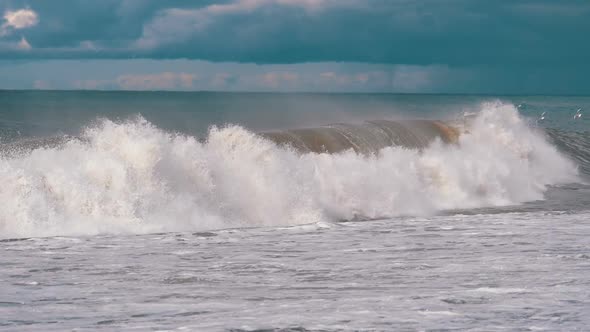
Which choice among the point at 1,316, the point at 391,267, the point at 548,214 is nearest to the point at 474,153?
the point at 548,214

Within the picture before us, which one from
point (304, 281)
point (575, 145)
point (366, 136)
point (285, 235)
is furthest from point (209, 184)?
point (575, 145)

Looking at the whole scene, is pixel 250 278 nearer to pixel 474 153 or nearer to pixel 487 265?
pixel 487 265

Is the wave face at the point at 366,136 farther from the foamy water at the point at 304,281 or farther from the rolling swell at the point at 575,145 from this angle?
the foamy water at the point at 304,281

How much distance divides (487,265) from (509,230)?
3838mm

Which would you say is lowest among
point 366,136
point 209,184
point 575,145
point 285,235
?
point 285,235

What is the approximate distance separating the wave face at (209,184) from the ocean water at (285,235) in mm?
40

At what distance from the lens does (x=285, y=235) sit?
14.1 metres

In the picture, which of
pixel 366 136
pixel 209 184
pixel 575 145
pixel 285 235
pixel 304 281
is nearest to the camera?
pixel 304 281

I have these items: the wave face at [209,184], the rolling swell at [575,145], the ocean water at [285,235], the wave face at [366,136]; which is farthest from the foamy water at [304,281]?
the rolling swell at [575,145]

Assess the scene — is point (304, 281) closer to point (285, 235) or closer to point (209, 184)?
point (285, 235)

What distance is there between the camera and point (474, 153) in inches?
998

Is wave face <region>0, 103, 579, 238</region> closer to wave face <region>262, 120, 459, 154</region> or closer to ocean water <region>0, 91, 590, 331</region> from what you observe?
ocean water <region>0, 91, 590, 331</region>

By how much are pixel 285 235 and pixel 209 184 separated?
10.0 feet

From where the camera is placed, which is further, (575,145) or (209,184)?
(575,145)
